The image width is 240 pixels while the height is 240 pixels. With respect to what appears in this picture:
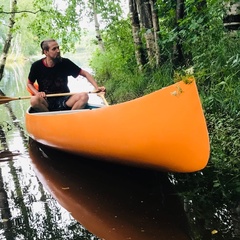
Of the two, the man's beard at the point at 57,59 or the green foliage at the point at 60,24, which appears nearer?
the man's beard at the point at 57,59

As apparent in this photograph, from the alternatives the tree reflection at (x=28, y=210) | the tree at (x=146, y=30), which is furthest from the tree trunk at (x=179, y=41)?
the tree reflection at (x=28, y=210)

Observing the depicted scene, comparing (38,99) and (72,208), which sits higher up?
(38,99)

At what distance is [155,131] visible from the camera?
136 inches

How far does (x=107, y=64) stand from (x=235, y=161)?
8.25 metres

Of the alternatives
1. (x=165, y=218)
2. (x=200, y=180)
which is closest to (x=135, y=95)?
(x=200, y=180)

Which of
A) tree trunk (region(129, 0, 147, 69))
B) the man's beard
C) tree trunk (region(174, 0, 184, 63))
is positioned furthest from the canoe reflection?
tree trunk (region(129, 0, 147, 69))

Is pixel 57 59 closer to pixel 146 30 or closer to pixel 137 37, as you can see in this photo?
pixel 146 30

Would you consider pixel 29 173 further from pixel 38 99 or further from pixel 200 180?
pixel 200 180

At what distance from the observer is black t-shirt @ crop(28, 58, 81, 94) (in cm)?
565

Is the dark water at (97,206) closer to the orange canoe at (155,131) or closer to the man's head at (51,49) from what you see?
the orange canoe at (155,131)

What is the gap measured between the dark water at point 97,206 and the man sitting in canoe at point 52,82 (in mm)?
817

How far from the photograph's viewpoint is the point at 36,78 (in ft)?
18.8

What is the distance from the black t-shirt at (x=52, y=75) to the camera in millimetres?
5648

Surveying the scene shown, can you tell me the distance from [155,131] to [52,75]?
2628 millimetres
